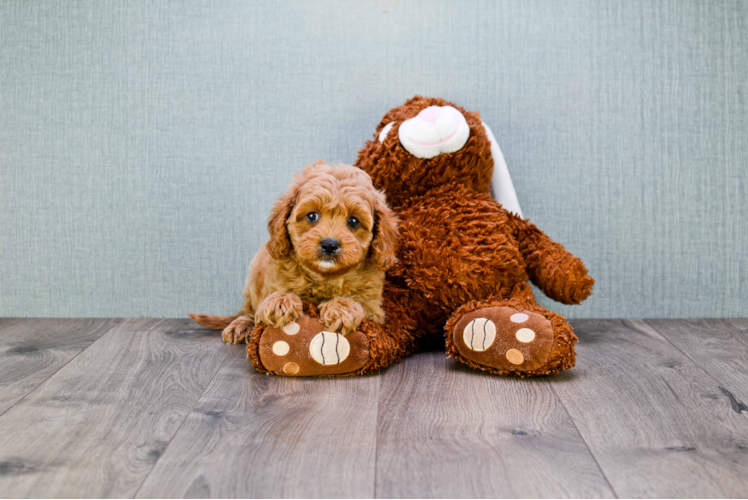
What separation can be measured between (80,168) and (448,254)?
1262 mm

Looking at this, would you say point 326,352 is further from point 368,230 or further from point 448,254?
point 448,254

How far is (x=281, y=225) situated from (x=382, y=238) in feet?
0.80

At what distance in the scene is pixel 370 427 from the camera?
113 cm

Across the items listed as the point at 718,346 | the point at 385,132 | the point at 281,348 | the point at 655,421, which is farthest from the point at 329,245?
A: the point at 718,346

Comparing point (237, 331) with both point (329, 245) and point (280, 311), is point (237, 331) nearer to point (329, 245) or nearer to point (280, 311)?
point (280, 311)

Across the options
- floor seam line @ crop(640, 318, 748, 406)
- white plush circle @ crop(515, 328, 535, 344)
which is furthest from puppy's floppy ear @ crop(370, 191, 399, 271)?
floor seam line @ crop(640, 318, 748, 406)

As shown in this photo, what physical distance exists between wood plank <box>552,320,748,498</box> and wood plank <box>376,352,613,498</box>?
5 centimetres

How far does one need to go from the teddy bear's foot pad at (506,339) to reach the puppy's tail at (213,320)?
0.78 m

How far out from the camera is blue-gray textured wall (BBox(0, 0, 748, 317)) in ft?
6.36

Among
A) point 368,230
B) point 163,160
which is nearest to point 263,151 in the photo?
point 163,160

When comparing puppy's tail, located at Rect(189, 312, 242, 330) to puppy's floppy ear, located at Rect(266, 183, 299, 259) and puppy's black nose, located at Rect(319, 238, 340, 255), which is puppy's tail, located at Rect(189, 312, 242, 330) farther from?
puppy's black nose, located at Rect(319, 238, 340, 255)

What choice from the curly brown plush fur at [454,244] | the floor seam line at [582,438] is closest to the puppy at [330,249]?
the curly brown plush fur at [454,244]

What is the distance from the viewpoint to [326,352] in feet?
4.56

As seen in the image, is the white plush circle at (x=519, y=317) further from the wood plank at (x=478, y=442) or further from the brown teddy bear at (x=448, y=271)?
the wood plank at (x=478, y=442)
